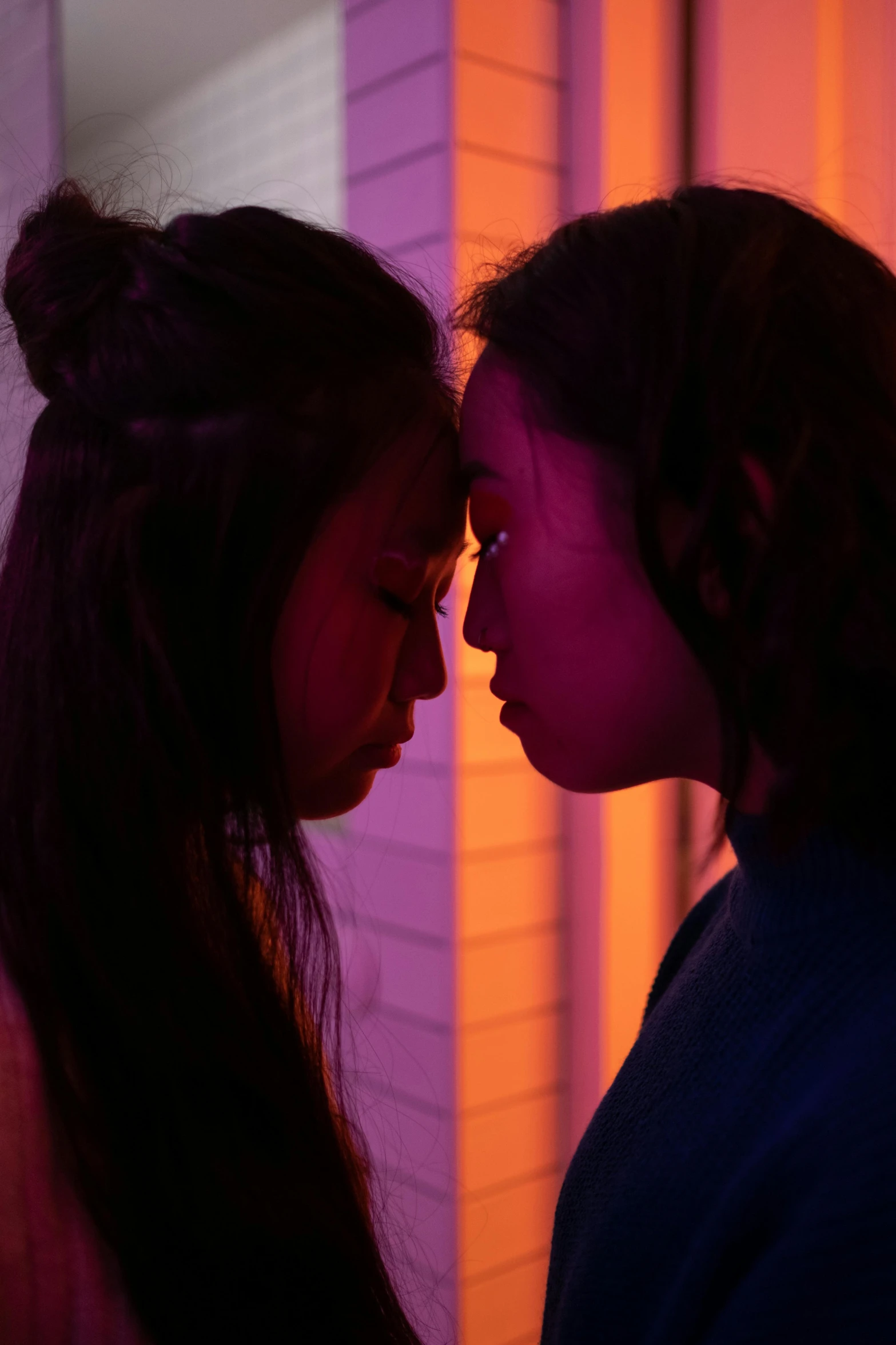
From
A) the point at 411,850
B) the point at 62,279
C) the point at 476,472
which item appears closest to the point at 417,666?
the point at 476,472

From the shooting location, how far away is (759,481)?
0.72 metres

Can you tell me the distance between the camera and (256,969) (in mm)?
850

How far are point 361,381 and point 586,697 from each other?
13.1 inches

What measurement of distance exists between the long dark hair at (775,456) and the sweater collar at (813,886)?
0.02 meters

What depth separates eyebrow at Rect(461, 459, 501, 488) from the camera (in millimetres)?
849

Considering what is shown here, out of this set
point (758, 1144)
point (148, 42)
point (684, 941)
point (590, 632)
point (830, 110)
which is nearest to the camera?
point (758, 1144)

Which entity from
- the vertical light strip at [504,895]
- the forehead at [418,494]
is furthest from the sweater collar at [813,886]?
the vertical light strip at [504,895]

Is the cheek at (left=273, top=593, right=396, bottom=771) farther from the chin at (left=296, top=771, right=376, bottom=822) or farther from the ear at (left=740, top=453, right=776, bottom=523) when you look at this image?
the ear at (left=740, top=453, right=776, bottom=523)

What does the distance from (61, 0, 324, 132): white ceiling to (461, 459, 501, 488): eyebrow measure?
2.55m

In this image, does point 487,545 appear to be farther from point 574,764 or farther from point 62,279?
point 62,279

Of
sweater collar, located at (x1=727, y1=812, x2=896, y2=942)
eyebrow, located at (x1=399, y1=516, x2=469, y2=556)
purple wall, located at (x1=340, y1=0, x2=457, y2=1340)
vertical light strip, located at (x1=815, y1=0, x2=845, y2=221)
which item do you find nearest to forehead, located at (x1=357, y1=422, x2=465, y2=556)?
eyebrow, located at (x1=399, y1=516, x2=469, y2=556)

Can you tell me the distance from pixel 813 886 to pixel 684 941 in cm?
29

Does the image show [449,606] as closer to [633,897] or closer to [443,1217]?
[633,897]

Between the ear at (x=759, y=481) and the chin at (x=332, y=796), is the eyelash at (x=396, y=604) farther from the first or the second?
the ear at (x=759, y=481)
